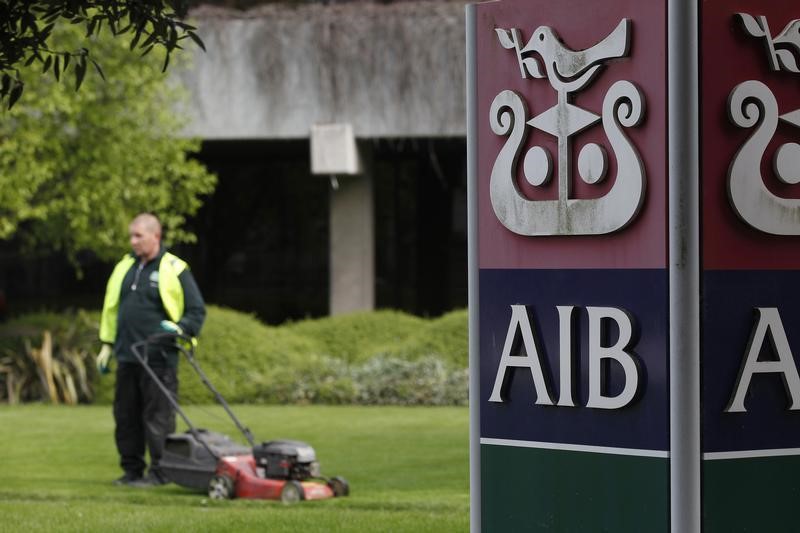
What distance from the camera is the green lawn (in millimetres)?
9141

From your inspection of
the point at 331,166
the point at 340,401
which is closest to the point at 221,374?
the point at 340,401

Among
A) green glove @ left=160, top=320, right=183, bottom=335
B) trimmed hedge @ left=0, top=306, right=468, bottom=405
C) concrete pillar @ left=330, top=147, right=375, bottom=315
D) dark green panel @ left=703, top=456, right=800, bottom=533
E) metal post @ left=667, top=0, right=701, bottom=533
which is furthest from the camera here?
concrete pillar @ left=330, top=147, right=375, bottom=315

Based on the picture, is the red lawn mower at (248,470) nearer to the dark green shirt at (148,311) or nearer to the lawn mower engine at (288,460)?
the lawn mower engine at (288,460)

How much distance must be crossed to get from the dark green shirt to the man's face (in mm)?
86

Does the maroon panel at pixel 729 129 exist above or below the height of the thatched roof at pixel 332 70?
below

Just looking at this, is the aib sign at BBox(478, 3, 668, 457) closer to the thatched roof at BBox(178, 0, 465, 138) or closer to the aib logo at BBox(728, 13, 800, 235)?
the aib logo at BBox(728, 13, 800, 235)

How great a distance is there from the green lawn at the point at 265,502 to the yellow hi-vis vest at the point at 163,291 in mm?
1213

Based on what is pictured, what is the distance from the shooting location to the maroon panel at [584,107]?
545 centimetres

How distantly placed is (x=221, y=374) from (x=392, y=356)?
88.5 inches

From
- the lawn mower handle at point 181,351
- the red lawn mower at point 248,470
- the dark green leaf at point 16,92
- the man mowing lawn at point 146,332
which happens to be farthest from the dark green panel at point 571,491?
the man mowing lawn at point 146,332

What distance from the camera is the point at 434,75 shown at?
23.7 meters

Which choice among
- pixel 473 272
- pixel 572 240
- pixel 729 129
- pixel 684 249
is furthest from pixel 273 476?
pixel 729 129

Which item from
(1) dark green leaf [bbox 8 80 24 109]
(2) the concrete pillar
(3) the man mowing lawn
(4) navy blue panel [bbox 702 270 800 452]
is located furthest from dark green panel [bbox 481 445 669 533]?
(2) the concrete pillar

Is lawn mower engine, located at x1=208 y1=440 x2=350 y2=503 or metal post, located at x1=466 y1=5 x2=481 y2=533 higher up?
metal post, located at x1=466 y1=5 x2=481 y2=533
